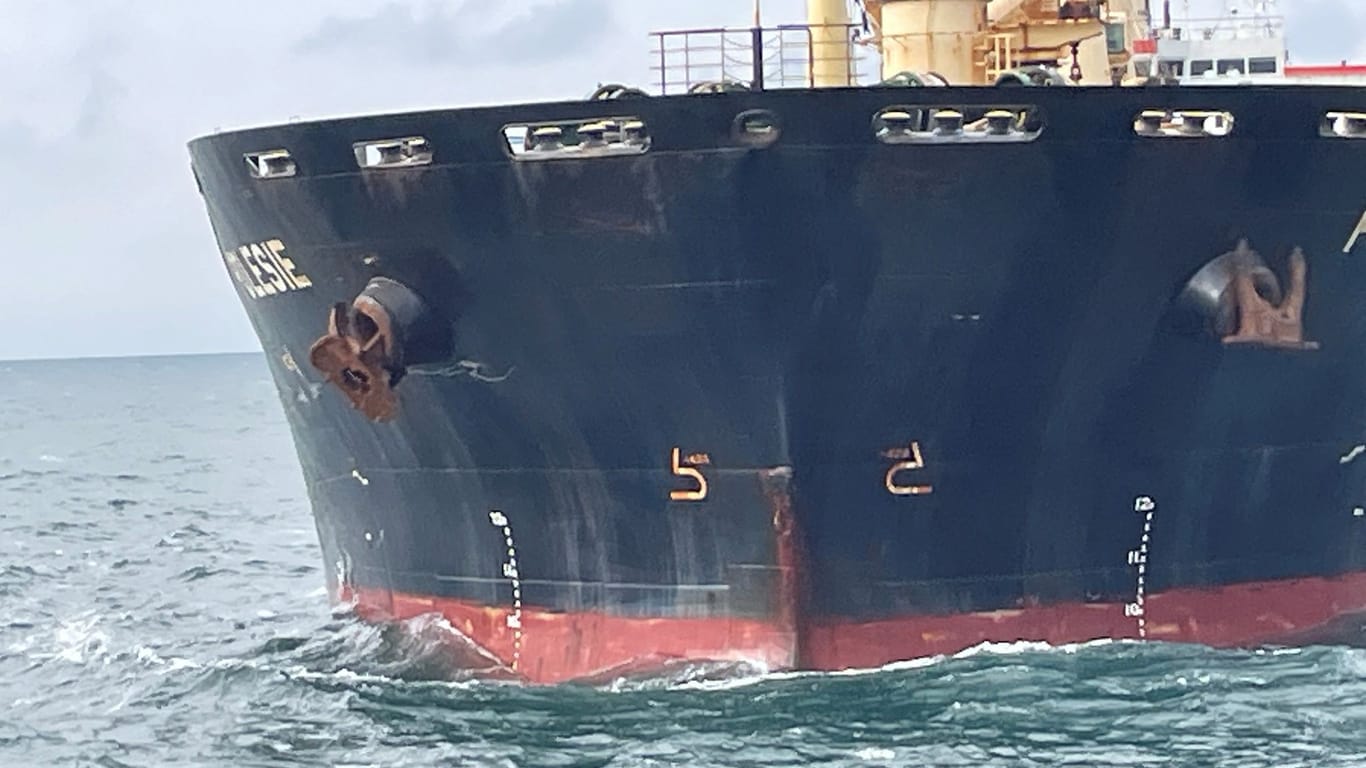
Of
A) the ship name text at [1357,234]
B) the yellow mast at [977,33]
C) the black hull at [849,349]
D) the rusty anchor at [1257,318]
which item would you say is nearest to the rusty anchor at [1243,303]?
the rusty anchor at [1257,318]

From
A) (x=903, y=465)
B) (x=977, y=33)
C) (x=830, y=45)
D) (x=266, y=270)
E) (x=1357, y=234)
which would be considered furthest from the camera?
(x=977, y=33)

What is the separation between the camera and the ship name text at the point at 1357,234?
1589 cm

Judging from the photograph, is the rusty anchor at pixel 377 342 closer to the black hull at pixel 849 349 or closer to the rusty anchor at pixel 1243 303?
the black hull at pixel 849 349

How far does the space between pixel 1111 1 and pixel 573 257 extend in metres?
10.3

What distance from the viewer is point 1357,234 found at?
1592cm

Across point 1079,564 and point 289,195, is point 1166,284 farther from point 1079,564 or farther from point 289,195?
point 289,195

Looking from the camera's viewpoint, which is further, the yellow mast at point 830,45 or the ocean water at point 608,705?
the yellow mast at point 830,45

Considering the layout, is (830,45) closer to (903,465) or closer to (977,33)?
(977,33)

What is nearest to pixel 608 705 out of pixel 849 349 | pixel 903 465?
pixel 903 465

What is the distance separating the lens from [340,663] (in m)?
17.7

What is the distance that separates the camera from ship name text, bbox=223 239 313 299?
16.9 meters

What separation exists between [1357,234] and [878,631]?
4.47 metres

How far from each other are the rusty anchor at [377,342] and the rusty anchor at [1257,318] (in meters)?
5.47

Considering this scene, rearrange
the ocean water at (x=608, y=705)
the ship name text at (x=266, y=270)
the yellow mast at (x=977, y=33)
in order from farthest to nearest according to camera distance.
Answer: the yellow mast at (x=977, y=33) < the ship name text at (x=266, y=270) < the ocean water at (x=608, y=705)
